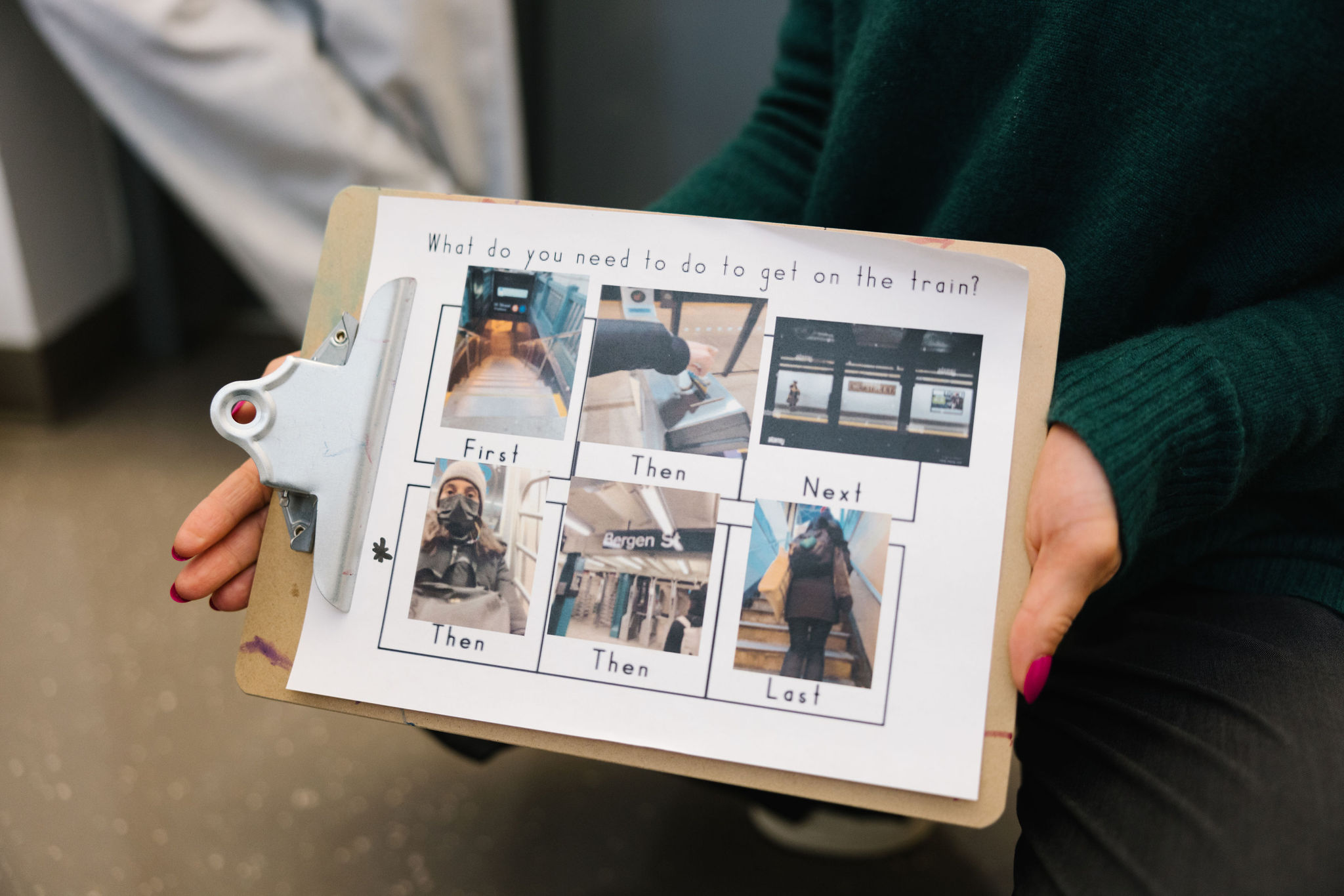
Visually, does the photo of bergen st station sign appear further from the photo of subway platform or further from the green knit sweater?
the green knit sweater

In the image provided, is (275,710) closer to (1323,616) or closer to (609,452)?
(609,452)

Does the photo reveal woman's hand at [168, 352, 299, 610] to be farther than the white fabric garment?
No

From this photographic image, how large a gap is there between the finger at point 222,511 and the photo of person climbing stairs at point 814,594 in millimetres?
274

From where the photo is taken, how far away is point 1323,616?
0.46 metres

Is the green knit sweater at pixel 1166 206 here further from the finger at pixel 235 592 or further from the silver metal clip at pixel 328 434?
the finger at pixel 235 592

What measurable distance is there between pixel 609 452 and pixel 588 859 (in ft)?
1.39

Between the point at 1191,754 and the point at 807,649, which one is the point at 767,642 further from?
the point at 1191,754

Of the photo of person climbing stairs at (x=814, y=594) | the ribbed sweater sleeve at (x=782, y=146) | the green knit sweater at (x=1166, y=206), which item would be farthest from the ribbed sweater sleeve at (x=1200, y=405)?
the ribbed sweater sleeve at (x=782, y=146)

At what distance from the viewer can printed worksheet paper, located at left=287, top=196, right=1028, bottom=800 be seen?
0.41 meters

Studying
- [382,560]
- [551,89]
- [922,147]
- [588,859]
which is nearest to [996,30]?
[922,147]

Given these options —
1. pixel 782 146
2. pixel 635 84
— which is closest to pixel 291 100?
pixel 635 84

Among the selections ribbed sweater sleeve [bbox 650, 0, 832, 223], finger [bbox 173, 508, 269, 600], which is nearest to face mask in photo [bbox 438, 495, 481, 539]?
finger [bbox 173, 508, 269, 600]

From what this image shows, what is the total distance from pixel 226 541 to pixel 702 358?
0.92ft

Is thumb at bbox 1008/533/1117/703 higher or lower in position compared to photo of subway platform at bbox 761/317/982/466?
lower
